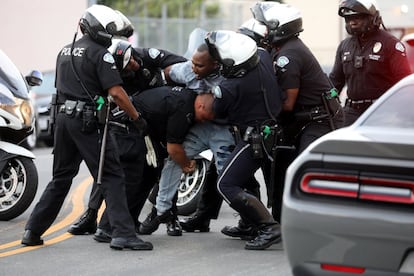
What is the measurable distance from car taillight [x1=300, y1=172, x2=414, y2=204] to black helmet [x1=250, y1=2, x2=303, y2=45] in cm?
308

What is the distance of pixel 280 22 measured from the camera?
27.7 ft

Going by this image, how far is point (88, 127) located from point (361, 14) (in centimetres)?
251

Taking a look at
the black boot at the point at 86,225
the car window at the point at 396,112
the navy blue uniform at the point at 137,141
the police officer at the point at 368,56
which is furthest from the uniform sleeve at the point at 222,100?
the car window at the point at 396,112

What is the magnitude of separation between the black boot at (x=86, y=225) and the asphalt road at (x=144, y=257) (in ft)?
0.32

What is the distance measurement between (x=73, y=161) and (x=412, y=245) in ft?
12.4

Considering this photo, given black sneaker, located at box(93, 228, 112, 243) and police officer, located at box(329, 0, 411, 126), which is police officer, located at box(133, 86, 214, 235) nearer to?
black sneaker, located at box(93, 228, 112, 243)

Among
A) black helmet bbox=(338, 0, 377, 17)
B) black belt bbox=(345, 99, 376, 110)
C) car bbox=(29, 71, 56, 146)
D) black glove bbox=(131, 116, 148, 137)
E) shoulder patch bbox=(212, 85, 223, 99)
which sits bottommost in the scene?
car bbox=(29, 71, 56, 146)

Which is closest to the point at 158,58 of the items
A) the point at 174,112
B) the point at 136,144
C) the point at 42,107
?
the point at 174,112

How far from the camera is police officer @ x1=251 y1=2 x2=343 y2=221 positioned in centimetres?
834

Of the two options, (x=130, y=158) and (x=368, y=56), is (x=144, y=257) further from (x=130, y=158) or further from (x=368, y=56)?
(x=368, y=56)

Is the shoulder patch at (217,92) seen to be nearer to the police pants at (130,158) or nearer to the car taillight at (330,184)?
the police pants at (130,158)

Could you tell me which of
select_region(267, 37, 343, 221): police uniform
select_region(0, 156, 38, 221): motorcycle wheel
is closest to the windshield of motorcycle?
select_region(0, 156, 38, 221): motorcycle wheel

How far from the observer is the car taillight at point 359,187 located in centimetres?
533

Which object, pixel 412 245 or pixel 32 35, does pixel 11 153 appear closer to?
pixel 412 245
